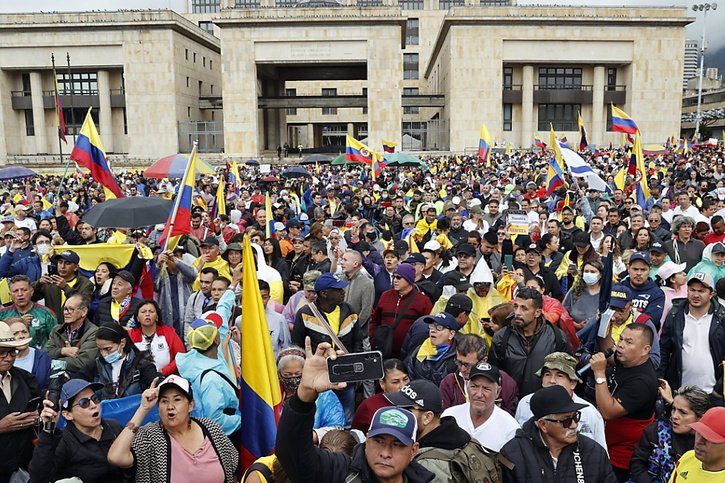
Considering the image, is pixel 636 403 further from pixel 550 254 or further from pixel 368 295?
pixel 550 254

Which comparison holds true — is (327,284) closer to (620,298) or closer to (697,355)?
(620,298)

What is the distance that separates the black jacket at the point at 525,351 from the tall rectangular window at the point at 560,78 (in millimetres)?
52664

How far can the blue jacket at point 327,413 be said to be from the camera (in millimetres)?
4211

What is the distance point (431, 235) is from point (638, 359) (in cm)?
581

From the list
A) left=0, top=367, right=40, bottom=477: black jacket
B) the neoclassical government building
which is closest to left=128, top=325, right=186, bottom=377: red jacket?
left=0, top=367, right=40, bottom=477: black jacket

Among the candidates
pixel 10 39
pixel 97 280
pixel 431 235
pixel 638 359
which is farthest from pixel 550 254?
pixel 10 39

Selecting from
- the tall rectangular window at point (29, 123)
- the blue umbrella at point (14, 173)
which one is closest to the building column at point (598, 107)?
the blue umbrella at point (14, 173)

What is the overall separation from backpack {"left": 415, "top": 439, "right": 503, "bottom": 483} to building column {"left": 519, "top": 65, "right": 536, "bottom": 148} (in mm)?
50724

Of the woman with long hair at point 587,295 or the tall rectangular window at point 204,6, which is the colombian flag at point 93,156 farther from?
the tall rectangular window at point 204,6

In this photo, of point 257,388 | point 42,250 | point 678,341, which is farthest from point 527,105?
point 257,388

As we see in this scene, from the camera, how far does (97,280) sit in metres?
7.34

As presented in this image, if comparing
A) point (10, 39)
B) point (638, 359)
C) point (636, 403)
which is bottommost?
point (636, 403)

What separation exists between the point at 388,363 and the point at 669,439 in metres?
1.79

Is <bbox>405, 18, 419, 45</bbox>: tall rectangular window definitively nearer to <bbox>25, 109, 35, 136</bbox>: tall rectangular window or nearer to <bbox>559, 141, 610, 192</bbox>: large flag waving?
<bbox>25, 109, 35, 136</bbox>: tall rectangular window
